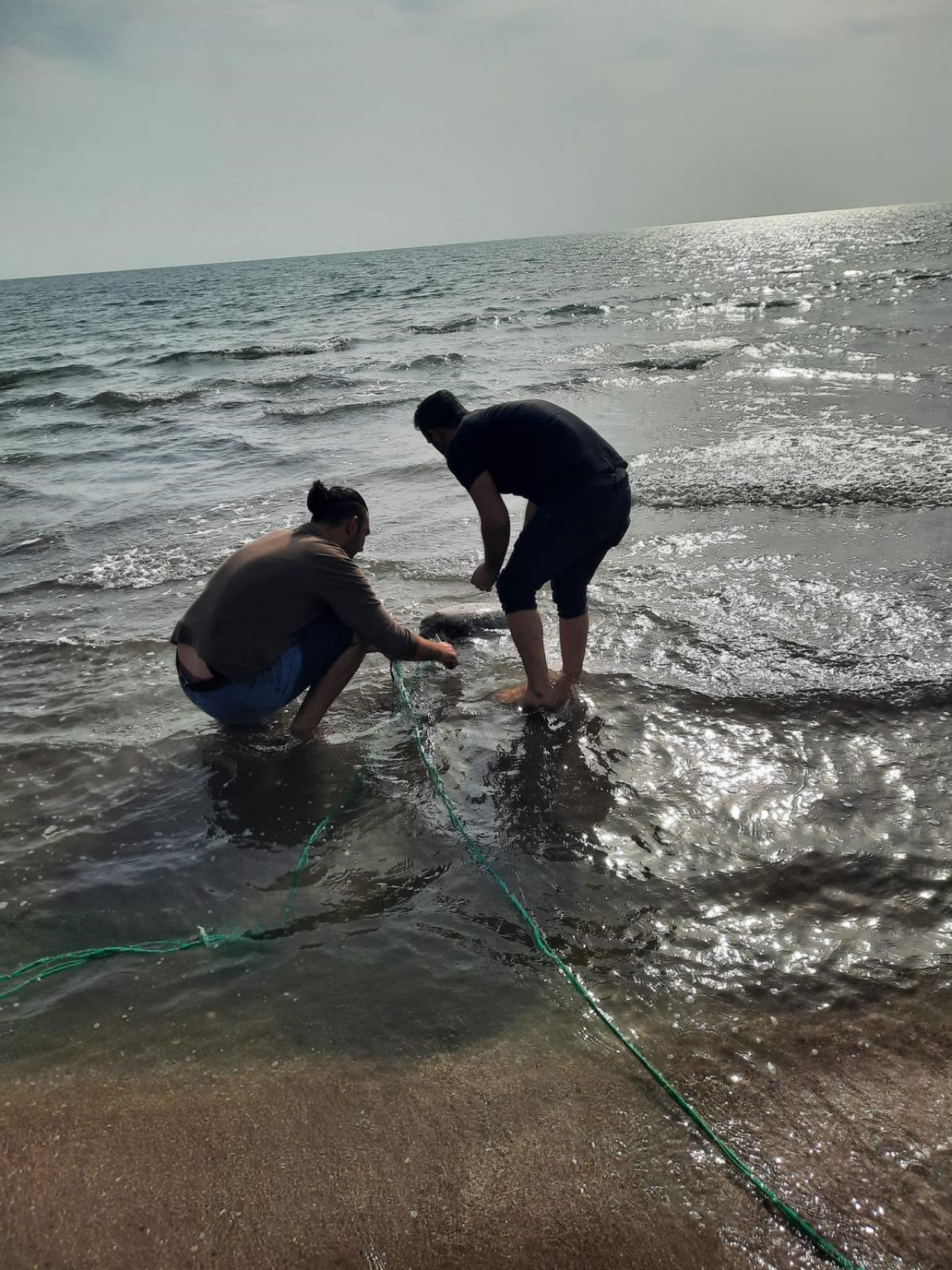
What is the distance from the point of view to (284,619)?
3.85m

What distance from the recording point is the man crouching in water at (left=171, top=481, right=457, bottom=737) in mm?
3725

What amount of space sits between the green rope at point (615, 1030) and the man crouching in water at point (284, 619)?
72cm

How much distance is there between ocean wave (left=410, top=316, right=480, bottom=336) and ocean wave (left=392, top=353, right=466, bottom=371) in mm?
4819

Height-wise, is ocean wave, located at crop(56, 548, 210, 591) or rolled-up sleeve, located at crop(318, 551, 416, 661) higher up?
rolled-up sleeve, located at crop(318, 551, 416, 661)

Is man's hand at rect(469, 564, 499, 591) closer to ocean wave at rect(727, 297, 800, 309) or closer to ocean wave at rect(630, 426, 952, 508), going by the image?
ocean wave at rect(630, 426, 952, 508)

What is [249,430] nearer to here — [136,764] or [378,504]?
[378,504]

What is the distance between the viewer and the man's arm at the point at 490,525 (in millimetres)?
4082

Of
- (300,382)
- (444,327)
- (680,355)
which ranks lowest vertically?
(680,355)

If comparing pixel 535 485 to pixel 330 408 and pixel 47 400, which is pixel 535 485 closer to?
pixel 330 408

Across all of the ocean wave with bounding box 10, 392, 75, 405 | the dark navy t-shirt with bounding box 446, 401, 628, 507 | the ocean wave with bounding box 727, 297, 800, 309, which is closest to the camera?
the dark navy t-shirt with bounding box 446, 401, 628, 507

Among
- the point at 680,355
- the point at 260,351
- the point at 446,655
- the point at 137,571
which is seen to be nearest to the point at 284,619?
the point at 446,655

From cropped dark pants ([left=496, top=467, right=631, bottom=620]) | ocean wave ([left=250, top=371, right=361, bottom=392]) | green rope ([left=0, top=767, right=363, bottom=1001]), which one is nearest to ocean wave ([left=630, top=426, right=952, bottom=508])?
cropped dark pants ([left=496, top=467, right=631, bottom=620])

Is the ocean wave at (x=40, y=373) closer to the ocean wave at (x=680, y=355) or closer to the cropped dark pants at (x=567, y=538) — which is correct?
the ocean wave at (x=680, y=355)

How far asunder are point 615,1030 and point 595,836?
104 centimetres
